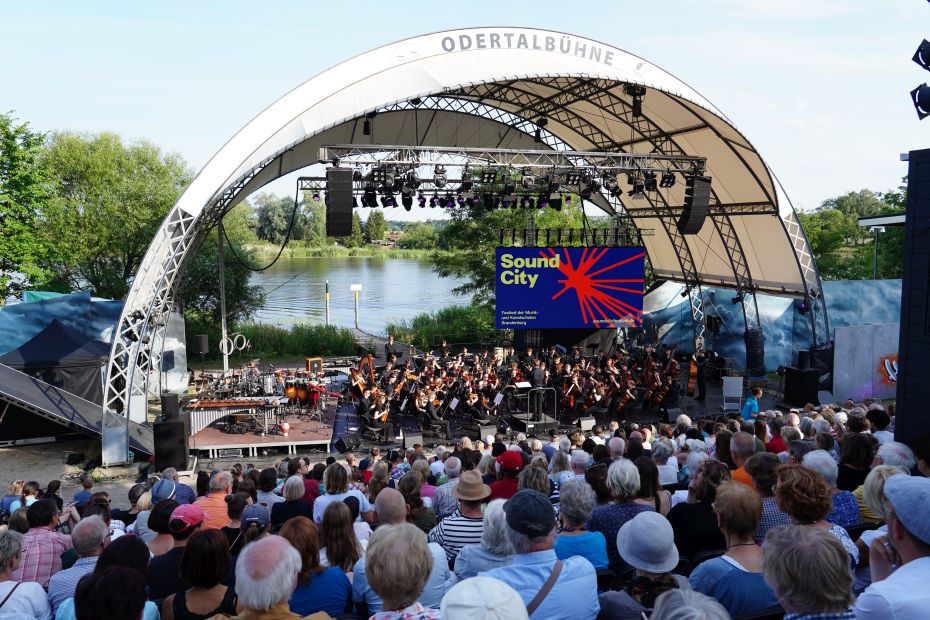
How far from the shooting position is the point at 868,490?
312 cm

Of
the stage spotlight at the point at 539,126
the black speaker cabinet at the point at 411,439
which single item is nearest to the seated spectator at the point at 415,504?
the black speaker cabinet at the point at 411,439

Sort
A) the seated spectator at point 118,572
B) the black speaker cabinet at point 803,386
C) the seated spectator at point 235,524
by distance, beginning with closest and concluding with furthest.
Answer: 1. the seated spectator at point 118,572
2. the seated spectator at point 235,524
3. the black speaker cabinet at point 803,386

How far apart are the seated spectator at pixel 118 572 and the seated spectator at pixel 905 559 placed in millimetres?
2352

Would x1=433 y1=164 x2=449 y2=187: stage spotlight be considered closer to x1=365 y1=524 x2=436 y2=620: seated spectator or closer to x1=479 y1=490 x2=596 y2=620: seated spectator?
x1=479 y1=490 x2=596 y2=620: seated spectator

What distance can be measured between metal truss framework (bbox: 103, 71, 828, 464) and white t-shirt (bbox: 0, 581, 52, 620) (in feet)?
29.0

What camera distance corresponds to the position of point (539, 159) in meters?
15.5

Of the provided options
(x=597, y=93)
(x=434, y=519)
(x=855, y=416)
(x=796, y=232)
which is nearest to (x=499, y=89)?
(x=597, y=93)

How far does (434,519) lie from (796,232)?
543 inches

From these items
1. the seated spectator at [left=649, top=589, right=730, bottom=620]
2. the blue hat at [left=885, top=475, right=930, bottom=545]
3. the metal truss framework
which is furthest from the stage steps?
the blue hat at [left=885, top=475, right=930, bottom=545]

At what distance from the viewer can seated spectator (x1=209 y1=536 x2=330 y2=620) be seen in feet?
7.66

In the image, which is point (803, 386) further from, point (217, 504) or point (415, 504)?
point (217, 504)

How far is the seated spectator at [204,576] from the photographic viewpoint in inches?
109

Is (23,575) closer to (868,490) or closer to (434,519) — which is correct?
(434,519)

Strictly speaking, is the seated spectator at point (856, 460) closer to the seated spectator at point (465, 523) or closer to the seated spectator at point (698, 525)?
the seated spectator at point (698, 525)
